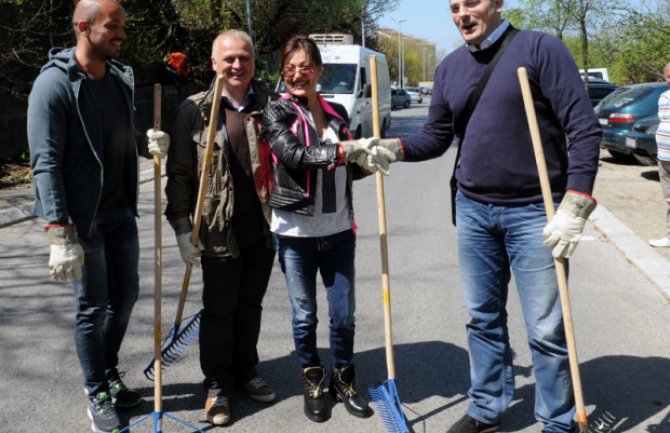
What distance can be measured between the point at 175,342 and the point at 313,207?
112 centimetres

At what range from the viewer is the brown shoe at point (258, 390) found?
358cm

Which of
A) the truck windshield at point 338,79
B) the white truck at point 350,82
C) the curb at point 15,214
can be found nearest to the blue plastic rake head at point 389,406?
the curb at point 15,214

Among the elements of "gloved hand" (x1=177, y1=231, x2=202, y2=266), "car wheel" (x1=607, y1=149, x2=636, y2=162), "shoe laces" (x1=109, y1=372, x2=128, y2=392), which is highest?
"gloved hand" (x1=177, y1=231, x2=202, y2=266)

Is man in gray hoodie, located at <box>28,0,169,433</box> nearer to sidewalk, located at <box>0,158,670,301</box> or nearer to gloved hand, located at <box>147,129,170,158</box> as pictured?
gloved hand, located at <box>147,129,170,158</box>

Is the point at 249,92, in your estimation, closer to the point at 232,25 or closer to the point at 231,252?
the point at 231,252

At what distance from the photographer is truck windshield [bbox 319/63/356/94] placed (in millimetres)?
15953

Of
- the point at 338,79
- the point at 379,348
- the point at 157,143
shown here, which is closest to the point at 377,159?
the point at 157,143

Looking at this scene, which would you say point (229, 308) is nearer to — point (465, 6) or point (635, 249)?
point (465, 6)

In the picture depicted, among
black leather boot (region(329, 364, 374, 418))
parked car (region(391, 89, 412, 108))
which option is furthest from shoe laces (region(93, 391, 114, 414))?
parked car (region(391, 89, 412, 108))

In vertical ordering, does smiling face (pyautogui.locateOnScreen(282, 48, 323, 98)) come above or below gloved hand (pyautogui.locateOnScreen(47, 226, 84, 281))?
above

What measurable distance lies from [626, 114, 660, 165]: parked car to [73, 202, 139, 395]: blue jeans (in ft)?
33.4

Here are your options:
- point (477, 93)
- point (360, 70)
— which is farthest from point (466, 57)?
point (360, 70)

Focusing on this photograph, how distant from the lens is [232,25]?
20.0 metres

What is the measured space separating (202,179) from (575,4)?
1625 cm
